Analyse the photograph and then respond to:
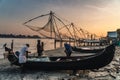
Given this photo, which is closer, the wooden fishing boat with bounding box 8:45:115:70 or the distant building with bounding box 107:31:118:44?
the wooden fishing boat with bounding box 8:45:115:70

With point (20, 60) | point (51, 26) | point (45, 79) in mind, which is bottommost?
point (45, 79)

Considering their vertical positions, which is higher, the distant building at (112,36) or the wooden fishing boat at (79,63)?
the distant building at (112,36)

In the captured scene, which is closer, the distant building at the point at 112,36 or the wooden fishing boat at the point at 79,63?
the wooden fishing boat at the point at 79,63

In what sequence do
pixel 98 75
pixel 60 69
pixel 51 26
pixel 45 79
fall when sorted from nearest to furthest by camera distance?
pixel 45 79
pixel 98 75
pixel 60 69
pixel 51 26

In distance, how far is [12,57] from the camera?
1580 cm

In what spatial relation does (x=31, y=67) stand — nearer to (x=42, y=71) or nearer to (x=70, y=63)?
(x=42, y=71)

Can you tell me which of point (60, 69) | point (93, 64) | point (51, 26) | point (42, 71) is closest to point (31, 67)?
point (42, 71)

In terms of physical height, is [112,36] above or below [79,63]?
above

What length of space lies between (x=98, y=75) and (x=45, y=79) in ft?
11.3

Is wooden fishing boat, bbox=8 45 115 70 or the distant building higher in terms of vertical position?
the distant building

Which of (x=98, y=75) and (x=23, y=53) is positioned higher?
(x=23, y=53)

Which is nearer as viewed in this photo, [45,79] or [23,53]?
[45,79]

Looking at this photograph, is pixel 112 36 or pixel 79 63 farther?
pixel 112 36

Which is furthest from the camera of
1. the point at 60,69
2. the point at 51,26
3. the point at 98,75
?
the point at 51,26
